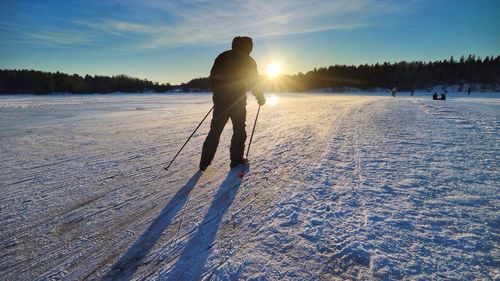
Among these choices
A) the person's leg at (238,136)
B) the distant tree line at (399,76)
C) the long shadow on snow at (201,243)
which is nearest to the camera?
the long shadow on snow at (201,243)

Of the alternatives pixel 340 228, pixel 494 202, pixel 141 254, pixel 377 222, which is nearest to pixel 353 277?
pixel 340 228

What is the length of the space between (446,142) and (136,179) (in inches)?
234

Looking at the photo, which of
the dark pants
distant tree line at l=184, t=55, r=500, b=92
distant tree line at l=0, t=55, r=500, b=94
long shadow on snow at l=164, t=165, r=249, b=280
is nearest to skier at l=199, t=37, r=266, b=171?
the dark pants

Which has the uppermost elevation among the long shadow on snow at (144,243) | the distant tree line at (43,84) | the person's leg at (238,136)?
the distant tree line at (43,84)

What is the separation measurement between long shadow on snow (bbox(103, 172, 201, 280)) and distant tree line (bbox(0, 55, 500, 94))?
256 ft

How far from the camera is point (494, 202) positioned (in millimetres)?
2695

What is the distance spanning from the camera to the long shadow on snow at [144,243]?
1.90 metres

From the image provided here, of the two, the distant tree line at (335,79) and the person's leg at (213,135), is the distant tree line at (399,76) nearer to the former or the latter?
the distant tree line at (335,79)

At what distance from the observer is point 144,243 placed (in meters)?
2.23

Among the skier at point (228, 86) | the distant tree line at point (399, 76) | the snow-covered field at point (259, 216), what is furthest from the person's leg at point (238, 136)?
the distant tree line at point (399, 76)

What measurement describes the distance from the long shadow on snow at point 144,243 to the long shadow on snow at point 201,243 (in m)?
0.30

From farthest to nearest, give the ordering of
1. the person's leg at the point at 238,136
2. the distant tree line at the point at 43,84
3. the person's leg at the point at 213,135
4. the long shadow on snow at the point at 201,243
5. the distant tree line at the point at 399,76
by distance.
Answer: the distant tree line at the point at 399,76 < the distant tree line at the point at 43,84 < the person's leg at the point at 238,136 < the person's leg at the point at 213,135 < the long shadow on snow at the point at 201,243

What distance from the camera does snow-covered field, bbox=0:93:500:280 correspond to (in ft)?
6.21

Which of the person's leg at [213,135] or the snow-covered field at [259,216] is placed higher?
the person's leg at [213,135]
